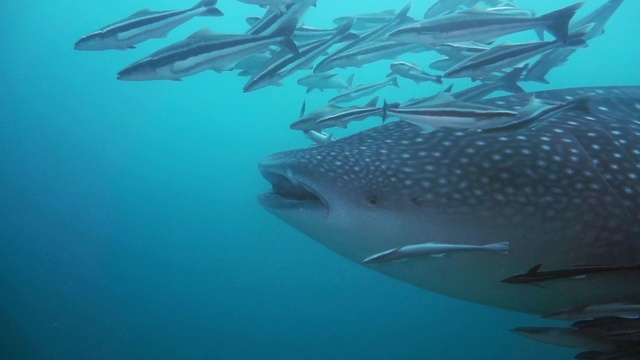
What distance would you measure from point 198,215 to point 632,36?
96.0 feet

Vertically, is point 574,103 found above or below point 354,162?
above

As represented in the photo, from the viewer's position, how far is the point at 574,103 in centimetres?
221

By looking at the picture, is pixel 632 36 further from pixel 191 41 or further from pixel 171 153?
pixel 191 41

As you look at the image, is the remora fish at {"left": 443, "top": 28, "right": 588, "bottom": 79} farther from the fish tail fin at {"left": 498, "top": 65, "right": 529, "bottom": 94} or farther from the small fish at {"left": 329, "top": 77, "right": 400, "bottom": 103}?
the small fish at {"left": 329, "top": 77, "right": 400, "bottom": 103}

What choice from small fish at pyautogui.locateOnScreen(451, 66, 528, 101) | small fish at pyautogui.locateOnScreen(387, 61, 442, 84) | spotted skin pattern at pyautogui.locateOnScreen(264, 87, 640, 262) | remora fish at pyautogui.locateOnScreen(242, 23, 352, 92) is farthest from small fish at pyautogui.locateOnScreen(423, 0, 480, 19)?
spotted skin pattern at pyautogui.locateOnScreen(264, 87, 640, 262)

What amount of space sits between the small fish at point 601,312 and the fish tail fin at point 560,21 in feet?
6.00

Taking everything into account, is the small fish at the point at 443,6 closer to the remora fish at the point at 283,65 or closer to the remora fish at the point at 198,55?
the remora fish at the point at 283,65

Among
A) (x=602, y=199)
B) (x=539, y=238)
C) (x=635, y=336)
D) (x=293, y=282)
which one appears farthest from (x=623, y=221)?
(x=293, y=282)

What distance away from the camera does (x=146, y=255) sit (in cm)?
1159

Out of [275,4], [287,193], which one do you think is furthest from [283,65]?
[287,193]

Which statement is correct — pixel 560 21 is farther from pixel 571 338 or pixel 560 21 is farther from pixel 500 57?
pixel 571 338

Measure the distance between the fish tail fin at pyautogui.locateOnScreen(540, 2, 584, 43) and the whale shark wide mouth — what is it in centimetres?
201

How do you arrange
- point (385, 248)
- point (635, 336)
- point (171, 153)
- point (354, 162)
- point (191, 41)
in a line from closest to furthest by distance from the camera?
1. point (635, 336)
2. point (385, 248)
3. point (354, 162)
4. point (191, 41)
5. point (171, 153)

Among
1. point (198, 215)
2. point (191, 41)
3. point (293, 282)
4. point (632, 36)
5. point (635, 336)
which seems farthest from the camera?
point (632, 36)
